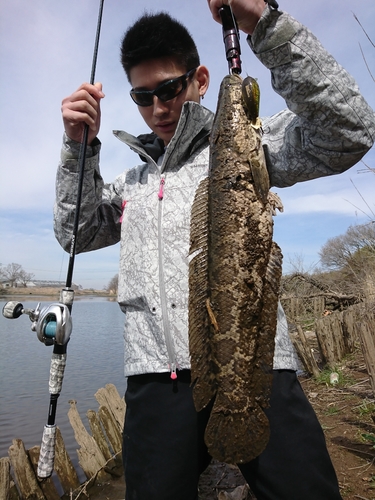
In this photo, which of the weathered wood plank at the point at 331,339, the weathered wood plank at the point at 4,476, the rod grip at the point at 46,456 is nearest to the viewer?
the rod grip at the point at 46,456

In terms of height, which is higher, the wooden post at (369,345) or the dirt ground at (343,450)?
the wooden post at (369,345)

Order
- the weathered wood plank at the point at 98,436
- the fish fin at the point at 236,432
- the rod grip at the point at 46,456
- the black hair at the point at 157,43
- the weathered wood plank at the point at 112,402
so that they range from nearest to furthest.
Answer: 1. the fish fin at the point at 236,432
2. the rod grip at the point at 46,456
3. the black hair at the point at 157,43
4. the weathered wood plank at the point at 98,436
5. the weathered wood plank at the point at 112,402

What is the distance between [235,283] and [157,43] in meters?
1.86

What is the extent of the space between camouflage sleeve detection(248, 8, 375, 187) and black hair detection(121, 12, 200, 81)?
34.7 inches

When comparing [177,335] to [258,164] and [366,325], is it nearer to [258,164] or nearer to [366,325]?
[258,164]

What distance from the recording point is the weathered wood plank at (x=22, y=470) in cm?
421

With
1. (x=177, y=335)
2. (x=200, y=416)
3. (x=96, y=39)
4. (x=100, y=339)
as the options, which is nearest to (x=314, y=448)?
(x=200, y=416)

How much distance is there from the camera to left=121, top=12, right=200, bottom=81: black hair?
270cm

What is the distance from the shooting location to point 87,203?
2.83 metres

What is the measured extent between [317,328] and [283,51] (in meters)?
7.94

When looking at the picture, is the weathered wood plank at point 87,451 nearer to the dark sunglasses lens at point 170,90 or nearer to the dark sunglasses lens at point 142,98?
the dark sunglasses lens at point 142,98

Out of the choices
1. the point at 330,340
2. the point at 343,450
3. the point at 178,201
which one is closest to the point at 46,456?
the point at 178,201

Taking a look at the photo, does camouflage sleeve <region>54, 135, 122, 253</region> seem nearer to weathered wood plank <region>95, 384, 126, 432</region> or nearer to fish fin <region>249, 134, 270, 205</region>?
fish fin <region>249, 134, 270, 205</region>

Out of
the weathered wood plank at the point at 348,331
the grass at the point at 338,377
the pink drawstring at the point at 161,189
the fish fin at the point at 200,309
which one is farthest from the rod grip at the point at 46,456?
the weathered wood plank at the point at 348,331
